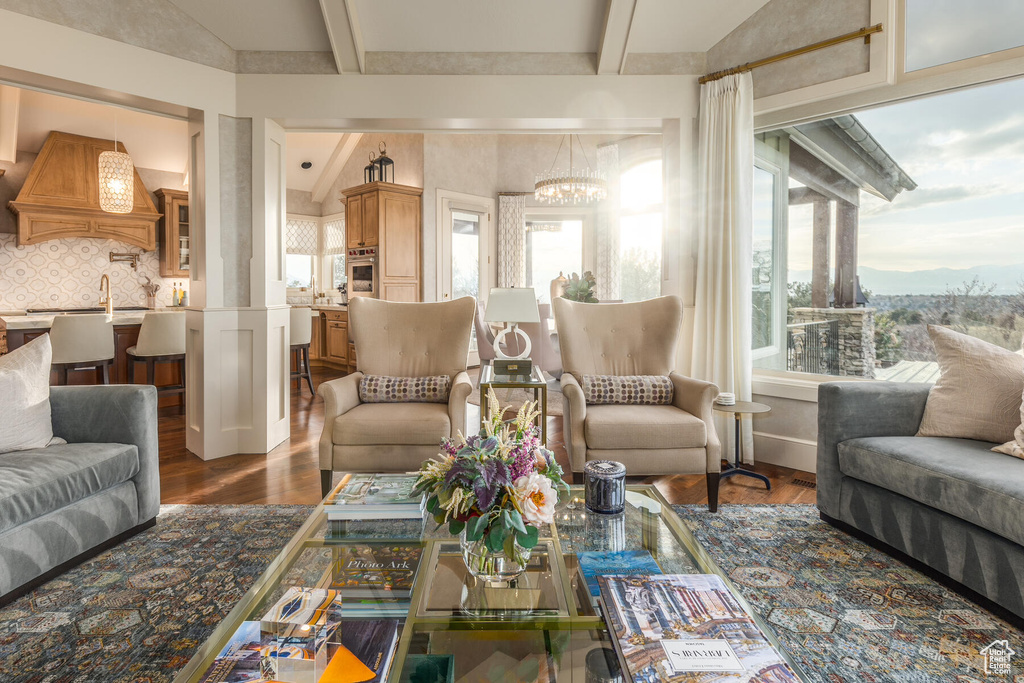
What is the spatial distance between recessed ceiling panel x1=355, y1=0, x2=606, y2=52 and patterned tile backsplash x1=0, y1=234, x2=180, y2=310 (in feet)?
16.8

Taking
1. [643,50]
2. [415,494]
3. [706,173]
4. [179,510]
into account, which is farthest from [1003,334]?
[179,510]

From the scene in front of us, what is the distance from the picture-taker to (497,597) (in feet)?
4.42

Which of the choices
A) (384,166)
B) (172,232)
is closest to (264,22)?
(384,166)

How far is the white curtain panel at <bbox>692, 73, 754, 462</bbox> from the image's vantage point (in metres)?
3.47

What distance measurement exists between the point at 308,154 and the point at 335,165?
431mm

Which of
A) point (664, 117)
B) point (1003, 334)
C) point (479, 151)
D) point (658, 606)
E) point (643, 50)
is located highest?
point (479, 151)

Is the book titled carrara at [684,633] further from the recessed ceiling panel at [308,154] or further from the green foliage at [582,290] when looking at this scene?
the recessed ceiling panel at [308,154]

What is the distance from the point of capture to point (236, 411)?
3.73m

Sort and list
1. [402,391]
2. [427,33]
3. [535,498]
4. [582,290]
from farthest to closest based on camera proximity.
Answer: [582,290]
[427,33]
[402,391]
[535,498]

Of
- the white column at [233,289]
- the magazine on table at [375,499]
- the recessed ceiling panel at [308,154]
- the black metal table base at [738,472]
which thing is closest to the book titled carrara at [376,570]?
the magazine on table at [375,499]

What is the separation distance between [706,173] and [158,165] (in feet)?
22.5

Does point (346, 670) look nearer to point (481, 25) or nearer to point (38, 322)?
point (481, 25)

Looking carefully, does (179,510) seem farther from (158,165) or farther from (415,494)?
(158,165)

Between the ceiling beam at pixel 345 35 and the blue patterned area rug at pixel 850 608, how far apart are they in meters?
3.38
